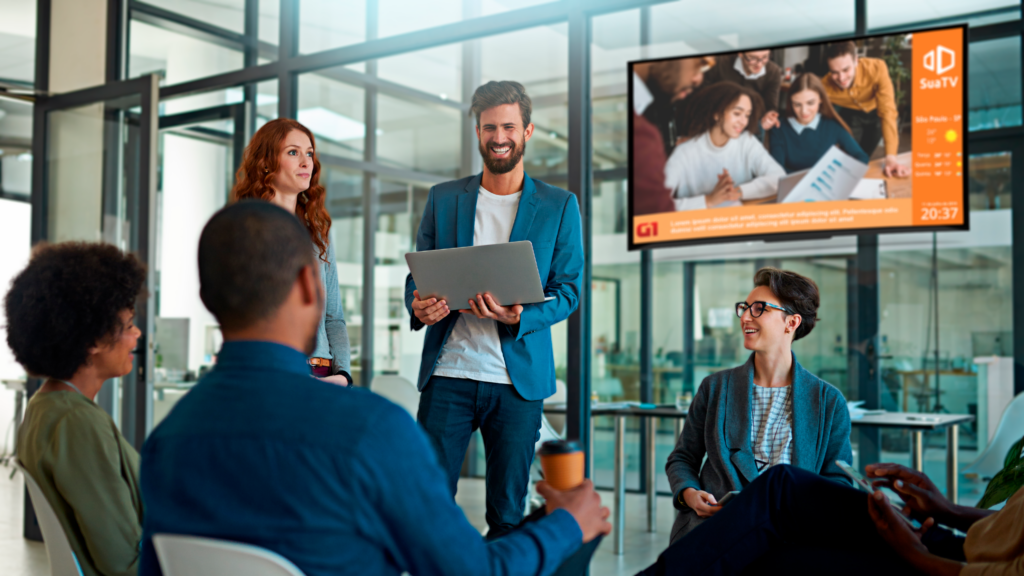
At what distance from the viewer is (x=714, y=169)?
388 centimetres

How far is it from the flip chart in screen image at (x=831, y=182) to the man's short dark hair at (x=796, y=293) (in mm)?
1277

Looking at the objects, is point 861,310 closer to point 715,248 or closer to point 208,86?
point 715,248

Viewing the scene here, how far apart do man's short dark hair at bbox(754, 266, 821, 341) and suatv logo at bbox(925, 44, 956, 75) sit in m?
1.61

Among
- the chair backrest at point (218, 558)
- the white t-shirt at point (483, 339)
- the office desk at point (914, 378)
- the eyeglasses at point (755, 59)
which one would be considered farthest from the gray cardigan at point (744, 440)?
the eyeglasses at point (755, 59)

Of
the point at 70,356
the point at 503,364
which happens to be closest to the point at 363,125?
the point at 503,364

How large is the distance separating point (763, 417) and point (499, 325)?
0.88 meters

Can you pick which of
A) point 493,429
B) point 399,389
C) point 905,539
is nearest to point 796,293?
point 905,539

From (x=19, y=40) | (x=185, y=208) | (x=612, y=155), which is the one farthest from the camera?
(x=19, y=40)

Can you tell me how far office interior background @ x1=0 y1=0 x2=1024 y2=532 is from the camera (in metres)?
3.84

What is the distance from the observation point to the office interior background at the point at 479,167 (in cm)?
384

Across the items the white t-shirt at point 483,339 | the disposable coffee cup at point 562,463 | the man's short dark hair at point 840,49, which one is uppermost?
the man's short dark hair at point 840,49

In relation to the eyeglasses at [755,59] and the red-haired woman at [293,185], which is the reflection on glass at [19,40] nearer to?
the red-haired woman at [293,185]

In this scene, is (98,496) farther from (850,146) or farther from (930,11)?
(930,11)

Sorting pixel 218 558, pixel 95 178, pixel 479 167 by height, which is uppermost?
pixel 479 167
